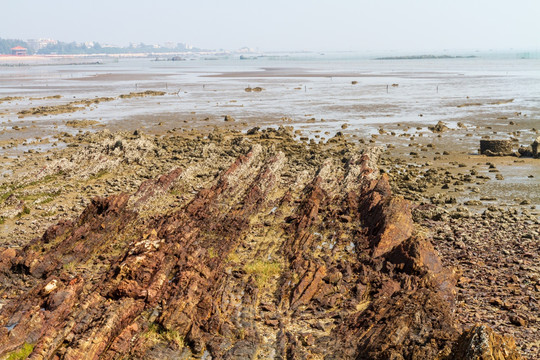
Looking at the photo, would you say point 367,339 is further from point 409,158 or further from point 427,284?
point 409,158

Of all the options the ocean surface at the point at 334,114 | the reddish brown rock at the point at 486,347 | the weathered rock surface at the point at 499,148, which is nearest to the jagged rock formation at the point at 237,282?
the reddish brown rock at the point at 486,347

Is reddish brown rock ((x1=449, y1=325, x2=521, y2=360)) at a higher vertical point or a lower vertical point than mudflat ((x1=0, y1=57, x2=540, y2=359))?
higher

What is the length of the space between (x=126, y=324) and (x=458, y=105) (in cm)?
5235

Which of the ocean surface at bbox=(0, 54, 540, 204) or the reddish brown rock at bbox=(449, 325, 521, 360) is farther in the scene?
the ocean surface at bbox=(0, 54, 540, 204)

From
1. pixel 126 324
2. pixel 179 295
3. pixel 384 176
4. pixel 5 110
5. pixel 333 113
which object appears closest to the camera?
pixel 126 324

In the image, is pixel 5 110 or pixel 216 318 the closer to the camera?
pixel 216 318

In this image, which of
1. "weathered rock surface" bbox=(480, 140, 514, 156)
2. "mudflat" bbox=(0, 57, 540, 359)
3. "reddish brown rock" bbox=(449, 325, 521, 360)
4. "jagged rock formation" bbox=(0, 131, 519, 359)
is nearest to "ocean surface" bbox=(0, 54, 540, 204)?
"mudflat" bbox=(0, 57, 540, 359)

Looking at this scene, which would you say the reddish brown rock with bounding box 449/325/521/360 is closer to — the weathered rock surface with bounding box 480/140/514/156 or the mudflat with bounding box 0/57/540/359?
the mudflat with bounding box 0/57/540/359

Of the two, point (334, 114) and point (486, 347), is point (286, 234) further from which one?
point (334, 114)

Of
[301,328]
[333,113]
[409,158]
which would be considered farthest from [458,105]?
[301,328]

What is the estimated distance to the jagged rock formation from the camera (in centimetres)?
1120

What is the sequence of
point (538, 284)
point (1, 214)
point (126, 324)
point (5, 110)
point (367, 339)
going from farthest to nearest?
point (5, 110) → point (1, 214) → point (538, 284) → point (126, 324) → point (367, 339)

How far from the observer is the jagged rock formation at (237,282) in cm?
1120

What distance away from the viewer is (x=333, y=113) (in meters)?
52.4
